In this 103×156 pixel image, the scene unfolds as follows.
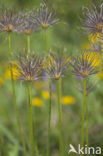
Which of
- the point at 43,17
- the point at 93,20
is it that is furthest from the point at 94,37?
the point at 43,17

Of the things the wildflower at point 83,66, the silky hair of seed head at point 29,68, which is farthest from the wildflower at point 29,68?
the wildflower at point 83,66

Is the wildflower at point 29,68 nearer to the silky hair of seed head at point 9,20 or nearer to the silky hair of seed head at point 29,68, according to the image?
the silky hair of seed head at point 29,68

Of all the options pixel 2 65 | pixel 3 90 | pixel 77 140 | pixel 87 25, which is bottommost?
pixel 77 140

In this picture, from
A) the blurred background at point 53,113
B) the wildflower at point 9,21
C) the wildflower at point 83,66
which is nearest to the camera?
the wildflower at point 83,66

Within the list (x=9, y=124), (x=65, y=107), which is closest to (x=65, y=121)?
(x=65, y=107)

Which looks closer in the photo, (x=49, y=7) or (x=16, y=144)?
(x=49, y=7)

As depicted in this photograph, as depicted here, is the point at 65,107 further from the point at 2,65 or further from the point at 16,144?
the point at 2,65
